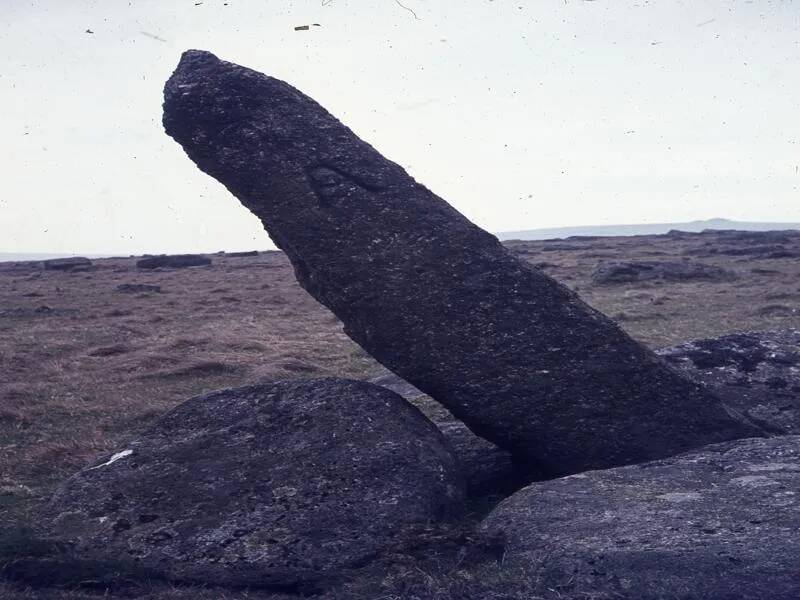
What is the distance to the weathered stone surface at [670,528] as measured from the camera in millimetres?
5930

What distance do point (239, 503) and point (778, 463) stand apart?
4489mm

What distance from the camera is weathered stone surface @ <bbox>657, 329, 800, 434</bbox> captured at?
10141mm

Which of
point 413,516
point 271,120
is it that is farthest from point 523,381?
point 271,120

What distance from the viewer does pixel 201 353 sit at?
61.2 ft

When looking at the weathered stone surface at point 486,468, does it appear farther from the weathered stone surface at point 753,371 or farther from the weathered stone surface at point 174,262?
the weathered stone surface at point 174,262

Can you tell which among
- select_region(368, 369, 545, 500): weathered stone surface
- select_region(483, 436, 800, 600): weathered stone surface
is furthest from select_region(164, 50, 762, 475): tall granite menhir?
select_region(483, 436, 800, 600): weathered stone surface

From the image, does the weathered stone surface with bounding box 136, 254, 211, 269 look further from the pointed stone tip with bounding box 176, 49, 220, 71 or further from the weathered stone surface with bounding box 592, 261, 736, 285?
the pointed stone tip with bounding box 176, 49, 220, 71

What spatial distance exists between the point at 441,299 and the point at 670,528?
10.9 ft

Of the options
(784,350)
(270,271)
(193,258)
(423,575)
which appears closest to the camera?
(423,575)

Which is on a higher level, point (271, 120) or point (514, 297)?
point (271, 120)

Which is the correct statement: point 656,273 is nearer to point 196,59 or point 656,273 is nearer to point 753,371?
point 753,371

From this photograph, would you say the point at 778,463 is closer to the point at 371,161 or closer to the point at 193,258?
the point at 371,161

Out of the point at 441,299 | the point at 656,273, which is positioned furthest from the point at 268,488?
the point at 656,273

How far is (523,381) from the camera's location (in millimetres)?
8977
